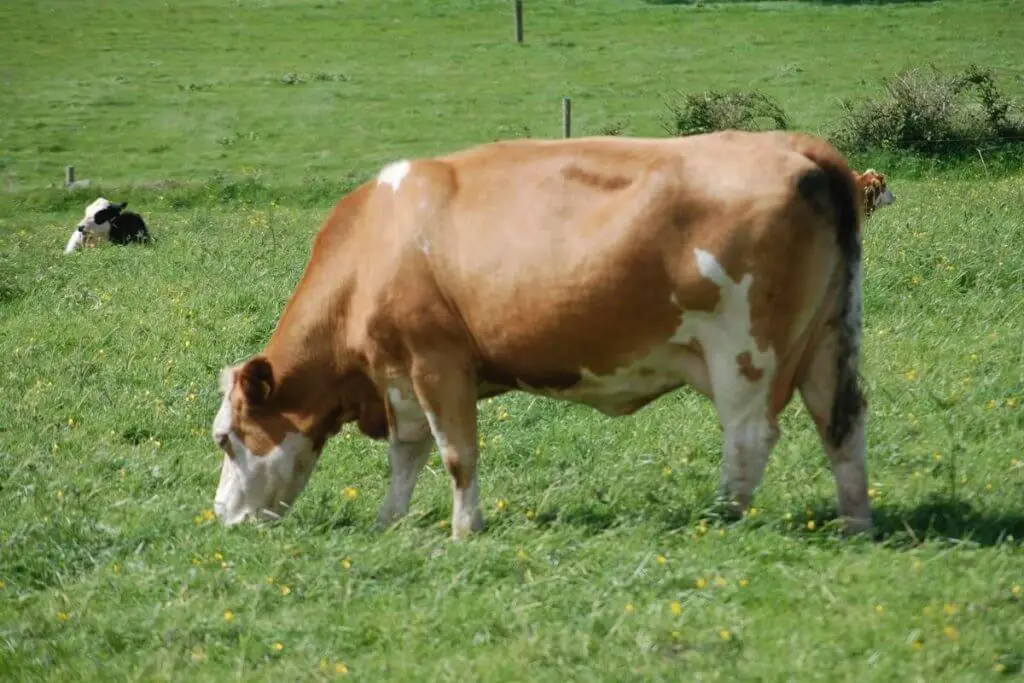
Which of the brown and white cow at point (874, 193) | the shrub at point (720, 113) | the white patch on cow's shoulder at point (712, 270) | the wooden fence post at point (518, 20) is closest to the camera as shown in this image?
the white patch on cow's shoulder at point (712, 270)

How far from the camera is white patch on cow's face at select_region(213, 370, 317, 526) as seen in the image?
7965 millimetres

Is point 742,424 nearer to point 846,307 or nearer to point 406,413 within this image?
point 846,307

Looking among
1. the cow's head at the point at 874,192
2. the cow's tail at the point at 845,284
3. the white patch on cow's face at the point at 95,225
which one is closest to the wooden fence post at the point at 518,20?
the white patch on cow's face at the point at 95,225

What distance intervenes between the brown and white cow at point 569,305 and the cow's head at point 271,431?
0.01 meters

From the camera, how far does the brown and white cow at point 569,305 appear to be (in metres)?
6.62

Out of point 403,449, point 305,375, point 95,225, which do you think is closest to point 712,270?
point 403,449

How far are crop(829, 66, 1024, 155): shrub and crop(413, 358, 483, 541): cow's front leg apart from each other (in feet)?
63.0

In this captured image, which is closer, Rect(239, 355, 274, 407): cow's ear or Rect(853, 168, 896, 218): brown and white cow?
Rect(239, 355, 274, 407): cow's ear

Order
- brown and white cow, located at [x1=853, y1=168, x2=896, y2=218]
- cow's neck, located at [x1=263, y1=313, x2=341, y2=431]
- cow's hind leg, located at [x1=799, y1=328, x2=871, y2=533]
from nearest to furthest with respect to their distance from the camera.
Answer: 1. cow's hind leg, located at [x1=799, y1=328, x2=871, y2=533]
2. cow's neck, located at [x1=263, y1=313, x2=341, y2=431]
3. brown and white cow, located at [x1=853, y1=168, x2=896, y2=218]

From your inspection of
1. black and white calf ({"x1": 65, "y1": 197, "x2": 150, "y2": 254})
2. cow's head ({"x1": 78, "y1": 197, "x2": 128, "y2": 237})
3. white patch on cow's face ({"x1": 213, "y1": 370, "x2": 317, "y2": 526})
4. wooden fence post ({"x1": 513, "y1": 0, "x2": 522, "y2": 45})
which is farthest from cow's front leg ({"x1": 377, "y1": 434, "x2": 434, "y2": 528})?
wooden fence post ({"x1": 513, "y1": 0, "x2": 522, "y2": 45})

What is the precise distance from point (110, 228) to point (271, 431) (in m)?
14.2

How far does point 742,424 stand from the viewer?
674cm

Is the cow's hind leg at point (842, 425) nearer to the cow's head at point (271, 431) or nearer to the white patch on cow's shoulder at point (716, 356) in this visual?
the white patch on cow's shoulder at point (716, 356)

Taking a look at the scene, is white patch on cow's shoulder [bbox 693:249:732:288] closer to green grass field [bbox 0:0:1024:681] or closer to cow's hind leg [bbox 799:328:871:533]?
cow's hind leg [bbox 799:328:871:533]
